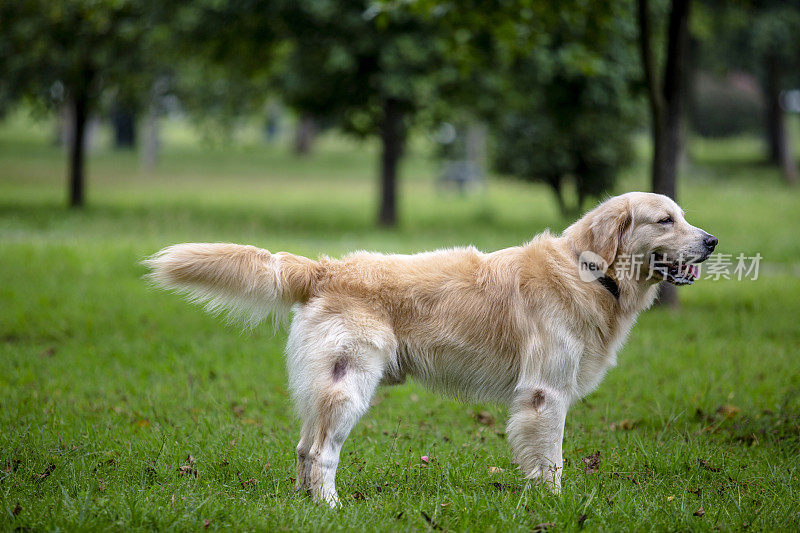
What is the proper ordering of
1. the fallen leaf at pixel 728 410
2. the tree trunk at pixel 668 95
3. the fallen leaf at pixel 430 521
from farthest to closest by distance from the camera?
the tree trunk at pixel 668 95 → the fallen leaf at pixel 728 410 → the fallen leaf at pixel 430 521

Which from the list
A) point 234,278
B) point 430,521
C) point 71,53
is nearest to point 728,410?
point 430,521

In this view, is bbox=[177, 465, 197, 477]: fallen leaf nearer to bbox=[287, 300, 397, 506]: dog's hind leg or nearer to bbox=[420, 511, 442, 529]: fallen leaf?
bbox=[287, 300, 397, 506]: dog's hind leg

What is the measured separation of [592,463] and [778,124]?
106 feet

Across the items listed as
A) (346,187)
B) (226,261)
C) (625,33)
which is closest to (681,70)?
(625,33)

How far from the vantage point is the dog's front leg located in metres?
4.31

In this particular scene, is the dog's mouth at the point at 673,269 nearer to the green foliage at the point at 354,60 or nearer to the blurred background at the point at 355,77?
the blurred background at the point at 355,77

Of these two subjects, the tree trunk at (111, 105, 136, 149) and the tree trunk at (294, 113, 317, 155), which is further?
the tree trunk at (111, 105, 136, 149)

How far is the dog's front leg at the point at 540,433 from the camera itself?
170 inches

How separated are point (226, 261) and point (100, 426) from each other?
208 cm

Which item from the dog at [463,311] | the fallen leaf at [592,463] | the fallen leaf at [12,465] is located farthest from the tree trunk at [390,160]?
the fallen leaf at [12,465]

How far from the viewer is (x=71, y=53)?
1873cm

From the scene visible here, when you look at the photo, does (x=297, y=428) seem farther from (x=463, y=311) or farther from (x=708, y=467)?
(x=708, y=467)

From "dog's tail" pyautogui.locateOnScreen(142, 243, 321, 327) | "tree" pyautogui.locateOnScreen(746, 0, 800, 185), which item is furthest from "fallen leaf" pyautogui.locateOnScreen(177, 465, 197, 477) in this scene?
"tree" pyautogui.locateOnScreen(746, 0, 800, 185)

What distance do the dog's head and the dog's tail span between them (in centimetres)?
168
